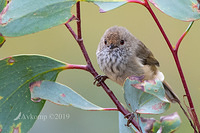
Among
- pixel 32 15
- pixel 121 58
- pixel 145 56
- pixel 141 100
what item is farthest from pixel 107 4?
pixel 145 56

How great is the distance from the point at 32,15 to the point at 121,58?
1457 mm

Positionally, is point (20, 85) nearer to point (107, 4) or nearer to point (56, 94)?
point (56, 94)

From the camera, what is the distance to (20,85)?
5.51 feet

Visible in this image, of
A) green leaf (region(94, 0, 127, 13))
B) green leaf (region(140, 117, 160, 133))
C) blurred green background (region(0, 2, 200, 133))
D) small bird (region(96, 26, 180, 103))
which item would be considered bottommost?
blurred green background (region(0, 2, 200, 133))

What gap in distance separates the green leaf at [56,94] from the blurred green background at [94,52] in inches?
82.4

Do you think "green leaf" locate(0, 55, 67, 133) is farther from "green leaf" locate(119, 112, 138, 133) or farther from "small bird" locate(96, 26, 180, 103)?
"small bird" locate(96, 26, 180, 103)

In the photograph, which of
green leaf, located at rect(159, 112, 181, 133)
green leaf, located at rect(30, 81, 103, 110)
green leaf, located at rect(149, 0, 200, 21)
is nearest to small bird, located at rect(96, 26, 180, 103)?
green leaf, located at rect(159, 112, 181, 133)

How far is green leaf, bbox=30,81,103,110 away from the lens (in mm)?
1589

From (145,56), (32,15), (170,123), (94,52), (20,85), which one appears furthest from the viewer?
(94,52)

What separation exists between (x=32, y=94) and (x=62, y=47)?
131 inches

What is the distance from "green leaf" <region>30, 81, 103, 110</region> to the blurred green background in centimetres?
209

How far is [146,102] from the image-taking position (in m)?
1.59

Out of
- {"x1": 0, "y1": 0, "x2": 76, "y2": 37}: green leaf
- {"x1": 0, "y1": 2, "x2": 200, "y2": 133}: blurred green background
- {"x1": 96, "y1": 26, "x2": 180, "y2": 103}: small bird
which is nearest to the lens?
{"x1": 0, "y1": 0, "x2": 76, "y2": 37}: green leaf

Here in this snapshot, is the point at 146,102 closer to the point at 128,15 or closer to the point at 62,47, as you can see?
the point at 62,47
